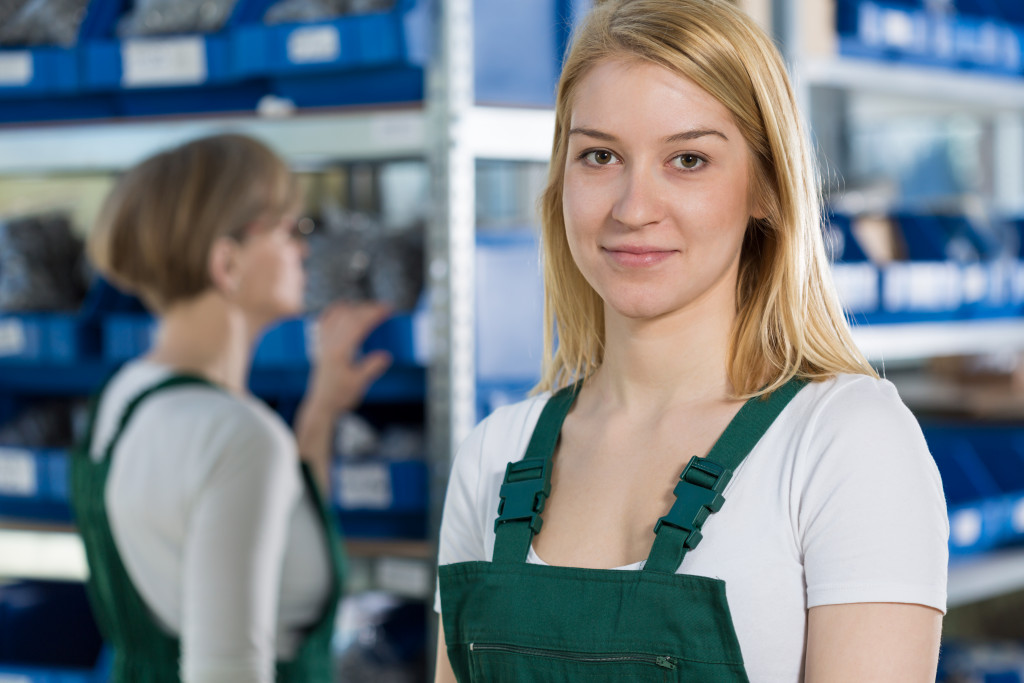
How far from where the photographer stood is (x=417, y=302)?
6.44 ft

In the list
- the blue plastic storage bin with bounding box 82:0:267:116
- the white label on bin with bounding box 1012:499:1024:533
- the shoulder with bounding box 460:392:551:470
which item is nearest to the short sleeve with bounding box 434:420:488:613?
the shoulder with bounding box 460:392:551:470

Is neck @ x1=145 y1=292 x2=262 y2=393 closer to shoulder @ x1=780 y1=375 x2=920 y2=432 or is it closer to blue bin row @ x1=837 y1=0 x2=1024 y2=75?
shoulder @ x1=780 y1=375 x2=920 y2=432

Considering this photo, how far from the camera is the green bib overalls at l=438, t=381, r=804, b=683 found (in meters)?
0.85

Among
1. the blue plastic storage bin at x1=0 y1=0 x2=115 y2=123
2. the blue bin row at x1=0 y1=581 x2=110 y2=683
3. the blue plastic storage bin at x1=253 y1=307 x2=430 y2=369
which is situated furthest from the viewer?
the blue bin row at x1=0 y1=581 x2=110 y2=683

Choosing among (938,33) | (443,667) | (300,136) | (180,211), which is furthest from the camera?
(938,33)

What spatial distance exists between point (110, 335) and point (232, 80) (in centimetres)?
53

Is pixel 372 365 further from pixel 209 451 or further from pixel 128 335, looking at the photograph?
pixel 128 335

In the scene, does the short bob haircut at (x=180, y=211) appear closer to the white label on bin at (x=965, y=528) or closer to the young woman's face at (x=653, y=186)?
the young woman's face at (x=653, y=186)

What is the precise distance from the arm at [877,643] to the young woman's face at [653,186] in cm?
29

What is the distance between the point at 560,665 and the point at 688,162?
422 mm

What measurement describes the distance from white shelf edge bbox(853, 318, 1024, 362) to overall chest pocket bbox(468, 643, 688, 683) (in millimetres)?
1374

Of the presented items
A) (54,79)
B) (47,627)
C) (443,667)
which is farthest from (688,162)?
(47,627)

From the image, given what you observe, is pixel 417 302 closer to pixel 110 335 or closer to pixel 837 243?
pixel 110 335

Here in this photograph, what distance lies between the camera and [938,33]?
240cm
